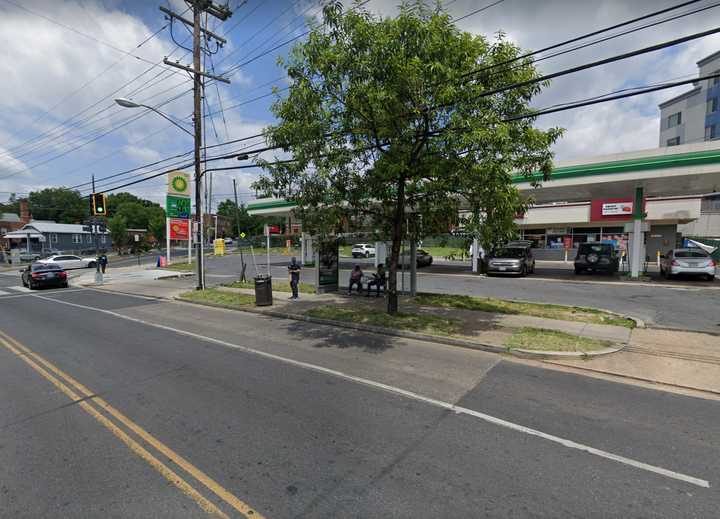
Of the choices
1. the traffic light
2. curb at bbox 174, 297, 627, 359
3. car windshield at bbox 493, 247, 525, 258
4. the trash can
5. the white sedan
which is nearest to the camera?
curb at bbox 174, 297, 627, 359

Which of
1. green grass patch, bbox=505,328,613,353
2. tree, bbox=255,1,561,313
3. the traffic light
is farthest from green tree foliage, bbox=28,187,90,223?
green grass patch, bbox=505,328,613,353

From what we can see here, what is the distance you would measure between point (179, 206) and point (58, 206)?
333 ft

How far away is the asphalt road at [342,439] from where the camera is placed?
2961 millimetres

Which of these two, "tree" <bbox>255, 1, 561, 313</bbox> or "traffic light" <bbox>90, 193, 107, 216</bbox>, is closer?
"tree" <bbox>255, 1, 561, 313</bbox>

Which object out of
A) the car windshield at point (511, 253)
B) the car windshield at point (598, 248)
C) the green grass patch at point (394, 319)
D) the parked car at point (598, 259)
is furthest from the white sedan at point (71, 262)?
the car windshield at point (598, 248)

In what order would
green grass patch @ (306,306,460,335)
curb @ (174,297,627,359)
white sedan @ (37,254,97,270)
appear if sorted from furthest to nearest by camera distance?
white sedan @ (37,254,97,270) < green grass patch @ (306,306,460,335) < curb @ (174,297,627,359)

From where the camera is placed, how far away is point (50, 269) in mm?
20047

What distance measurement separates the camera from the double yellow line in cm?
296

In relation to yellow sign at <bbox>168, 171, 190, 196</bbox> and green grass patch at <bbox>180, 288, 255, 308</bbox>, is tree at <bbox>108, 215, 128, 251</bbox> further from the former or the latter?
green grass patch at <bbox>180, 288, 255, 308</bbox>

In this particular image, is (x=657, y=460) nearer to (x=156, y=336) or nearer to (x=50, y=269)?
(x=156, y=336)

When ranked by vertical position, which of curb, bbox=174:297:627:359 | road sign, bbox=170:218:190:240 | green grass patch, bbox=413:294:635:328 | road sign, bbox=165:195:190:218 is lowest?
curb, bbox=174:297:627:359

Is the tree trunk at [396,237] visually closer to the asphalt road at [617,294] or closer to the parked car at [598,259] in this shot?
the asphalt road at [617,294]

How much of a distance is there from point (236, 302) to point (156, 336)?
4.62 m

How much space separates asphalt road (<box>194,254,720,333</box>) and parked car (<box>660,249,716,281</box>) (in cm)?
60
